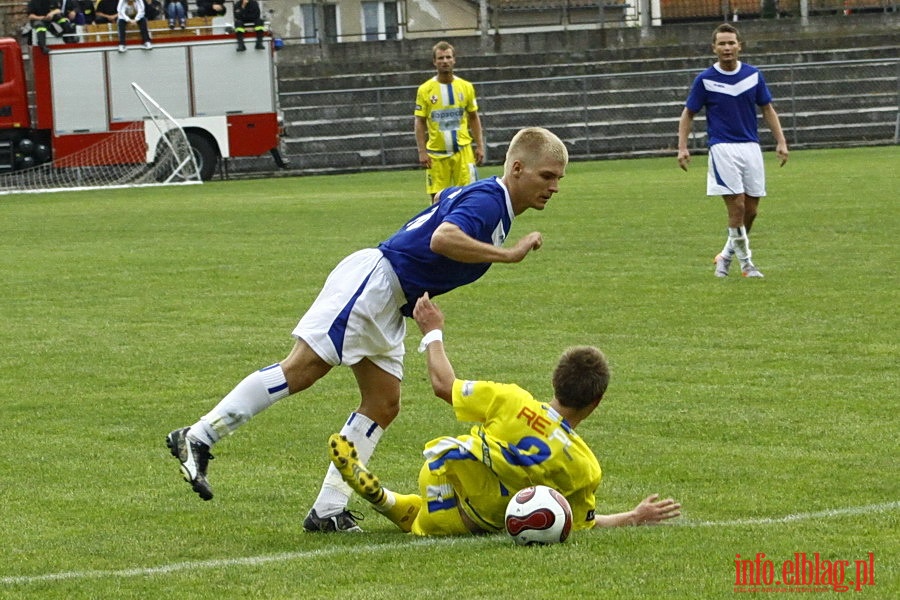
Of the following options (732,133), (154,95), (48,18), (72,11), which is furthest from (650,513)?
(72,11)

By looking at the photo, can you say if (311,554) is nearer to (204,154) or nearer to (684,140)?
(684,140)

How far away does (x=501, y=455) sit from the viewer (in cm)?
575

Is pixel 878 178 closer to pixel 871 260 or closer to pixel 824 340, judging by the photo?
pixel 871 260

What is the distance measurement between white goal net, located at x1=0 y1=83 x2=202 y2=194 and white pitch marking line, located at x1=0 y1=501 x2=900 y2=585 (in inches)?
1046

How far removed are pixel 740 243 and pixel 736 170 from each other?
65 centimetres

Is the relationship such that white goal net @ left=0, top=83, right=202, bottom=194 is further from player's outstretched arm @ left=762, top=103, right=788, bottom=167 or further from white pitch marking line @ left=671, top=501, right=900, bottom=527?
white pitch marking line @ left=671, top=501, right=900, bottom=527

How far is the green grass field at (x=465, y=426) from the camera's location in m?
5.40

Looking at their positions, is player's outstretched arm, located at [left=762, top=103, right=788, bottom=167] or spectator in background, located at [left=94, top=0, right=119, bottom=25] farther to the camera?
spectator in background, located at [left=94, top=0, right=119, bottom=25]

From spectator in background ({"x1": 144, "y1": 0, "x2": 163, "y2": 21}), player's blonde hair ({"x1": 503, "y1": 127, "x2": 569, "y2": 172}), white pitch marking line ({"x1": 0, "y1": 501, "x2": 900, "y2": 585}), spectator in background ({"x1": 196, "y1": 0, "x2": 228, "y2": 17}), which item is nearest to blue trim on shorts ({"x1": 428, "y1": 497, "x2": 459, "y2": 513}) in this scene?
white pitch marking line ({"x1": 0, "y1": 501, "x2": 900, "y2": 585})

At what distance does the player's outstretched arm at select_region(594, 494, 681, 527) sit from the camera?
5738mm

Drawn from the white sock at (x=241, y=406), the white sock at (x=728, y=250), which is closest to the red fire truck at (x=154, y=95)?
the white sock at (x=728, y=250)

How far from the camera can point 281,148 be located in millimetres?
35812

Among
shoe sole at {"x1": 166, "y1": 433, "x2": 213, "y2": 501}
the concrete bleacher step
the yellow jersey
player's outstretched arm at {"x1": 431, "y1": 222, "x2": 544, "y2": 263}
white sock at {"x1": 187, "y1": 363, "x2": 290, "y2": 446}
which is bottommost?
shoe sole at {"x1": 166, "y1": 433, "x2": 213, "y2": 501}

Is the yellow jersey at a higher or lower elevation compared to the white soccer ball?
higher
